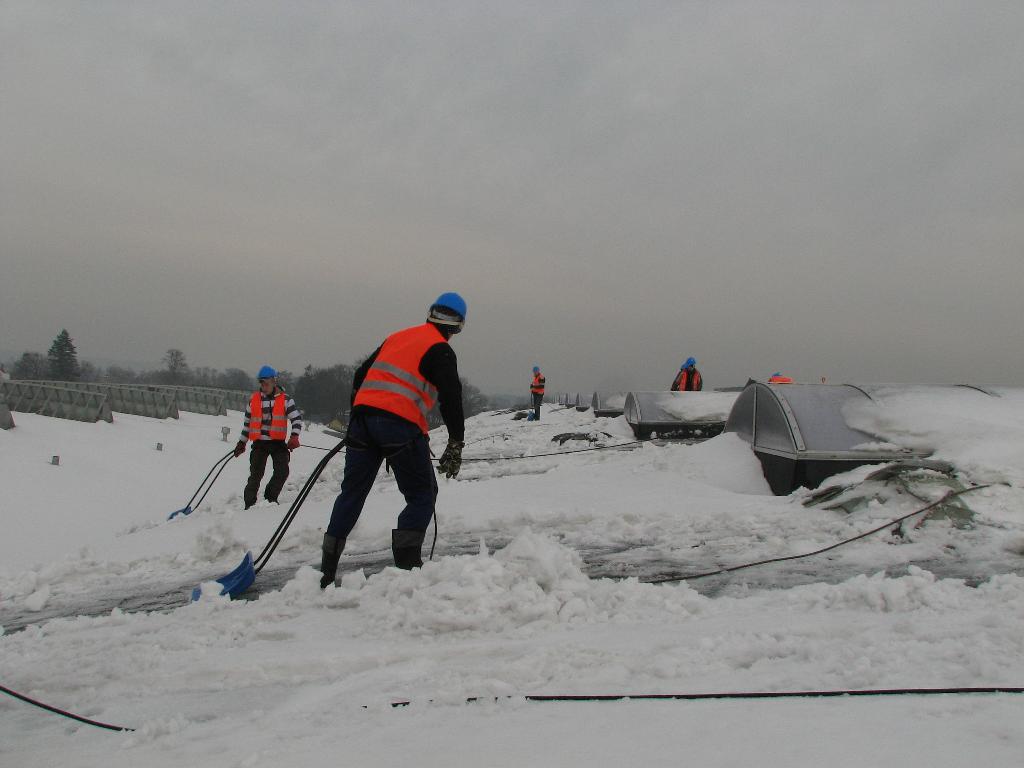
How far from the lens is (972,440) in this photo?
18.8ft

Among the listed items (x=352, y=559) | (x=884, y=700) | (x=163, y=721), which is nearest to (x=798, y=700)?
(x=884, y=700)

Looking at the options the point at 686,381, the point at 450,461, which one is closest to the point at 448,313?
the point at 450,461

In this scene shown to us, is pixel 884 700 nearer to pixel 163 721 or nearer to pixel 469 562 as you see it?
pixel 469 562

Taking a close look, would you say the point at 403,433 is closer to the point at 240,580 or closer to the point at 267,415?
the point at 240,580

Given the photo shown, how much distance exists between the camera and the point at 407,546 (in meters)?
3.92

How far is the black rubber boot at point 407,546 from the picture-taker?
392 cm

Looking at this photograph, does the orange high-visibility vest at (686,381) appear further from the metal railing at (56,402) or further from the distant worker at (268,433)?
the metal railing at (56,402)

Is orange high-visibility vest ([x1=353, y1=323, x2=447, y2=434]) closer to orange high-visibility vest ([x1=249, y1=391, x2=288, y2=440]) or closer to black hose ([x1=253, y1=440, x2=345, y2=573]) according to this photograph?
black hose ([x1=253, y1=440, x2=345, y2=573])

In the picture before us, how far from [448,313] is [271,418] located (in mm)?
5021

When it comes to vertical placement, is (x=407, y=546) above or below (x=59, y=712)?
above

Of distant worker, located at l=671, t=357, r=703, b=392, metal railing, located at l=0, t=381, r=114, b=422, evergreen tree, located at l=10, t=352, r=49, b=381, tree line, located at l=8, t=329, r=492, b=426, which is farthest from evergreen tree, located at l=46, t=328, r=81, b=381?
distant worker, located at l=671, t=357, r=703, b=392

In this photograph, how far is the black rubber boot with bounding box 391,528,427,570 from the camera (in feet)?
12.9

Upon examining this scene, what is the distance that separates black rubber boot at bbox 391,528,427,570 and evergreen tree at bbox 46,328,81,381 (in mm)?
88023

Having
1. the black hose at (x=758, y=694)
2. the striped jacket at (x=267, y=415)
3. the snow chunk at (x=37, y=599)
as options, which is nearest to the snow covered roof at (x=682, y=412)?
the striped jacket at (x=267, y=415)
